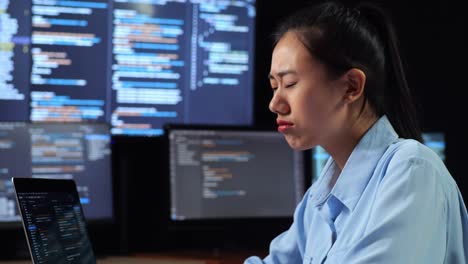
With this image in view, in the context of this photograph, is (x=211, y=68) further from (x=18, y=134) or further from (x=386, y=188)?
(x=386, y=188)

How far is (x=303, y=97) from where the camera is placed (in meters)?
1.10

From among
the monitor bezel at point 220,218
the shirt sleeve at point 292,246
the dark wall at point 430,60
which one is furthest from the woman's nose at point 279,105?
the dark wall at point 430,60

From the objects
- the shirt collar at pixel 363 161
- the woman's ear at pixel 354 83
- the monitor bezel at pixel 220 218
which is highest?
the woman's ear at pixel 354 83

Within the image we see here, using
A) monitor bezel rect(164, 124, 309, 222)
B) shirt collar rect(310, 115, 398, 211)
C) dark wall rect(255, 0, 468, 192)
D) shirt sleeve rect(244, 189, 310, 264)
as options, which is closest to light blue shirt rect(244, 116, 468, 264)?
shirt collar rect(310, 115, 398, 211)

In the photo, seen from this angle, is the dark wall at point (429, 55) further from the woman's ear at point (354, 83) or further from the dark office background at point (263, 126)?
the woman's ear at point (354, 83)

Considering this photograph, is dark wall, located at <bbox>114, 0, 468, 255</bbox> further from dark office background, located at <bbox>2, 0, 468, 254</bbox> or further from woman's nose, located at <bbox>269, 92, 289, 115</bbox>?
woman's nose, located at <bbox>269, 92, 289, 115</bbox>

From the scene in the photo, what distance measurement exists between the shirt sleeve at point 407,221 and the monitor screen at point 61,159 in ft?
3.57

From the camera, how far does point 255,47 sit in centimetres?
256

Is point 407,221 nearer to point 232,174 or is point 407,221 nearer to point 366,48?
point 366,48

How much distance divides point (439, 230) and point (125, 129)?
1542 millimetres

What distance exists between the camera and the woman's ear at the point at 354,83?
3.59 ft

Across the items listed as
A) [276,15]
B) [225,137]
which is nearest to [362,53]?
[225,137]

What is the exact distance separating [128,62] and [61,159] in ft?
1.91

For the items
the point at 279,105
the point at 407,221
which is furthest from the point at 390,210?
the point at 279,105
